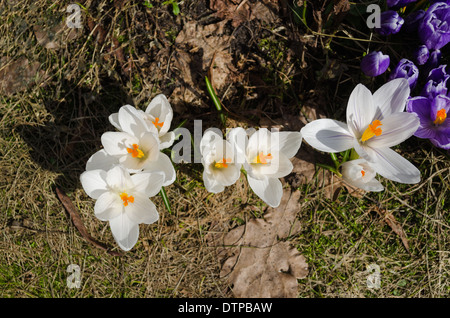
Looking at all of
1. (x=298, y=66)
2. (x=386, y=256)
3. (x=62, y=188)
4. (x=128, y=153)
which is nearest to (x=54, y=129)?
(x=62, y=188)

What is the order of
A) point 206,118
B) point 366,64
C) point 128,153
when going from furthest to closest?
point 206,118 < point 366,64 < point 128,153

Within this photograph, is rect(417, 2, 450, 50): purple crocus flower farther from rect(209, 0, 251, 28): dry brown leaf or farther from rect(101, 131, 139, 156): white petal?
→ rect(101, 131, 139, 156): white petal

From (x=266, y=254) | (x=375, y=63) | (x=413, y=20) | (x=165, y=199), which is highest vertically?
(x=413, y=20)

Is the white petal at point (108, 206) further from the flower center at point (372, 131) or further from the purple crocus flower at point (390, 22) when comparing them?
the purple crocus flower at point (390, 22)

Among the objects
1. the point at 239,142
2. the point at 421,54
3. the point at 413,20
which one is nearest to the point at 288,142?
the point at 239,142

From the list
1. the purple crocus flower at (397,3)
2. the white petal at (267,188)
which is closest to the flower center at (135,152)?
the white petal at (267,188)

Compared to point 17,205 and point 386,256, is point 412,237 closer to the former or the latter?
point 386,256

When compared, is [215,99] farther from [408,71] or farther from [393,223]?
[393,223]
